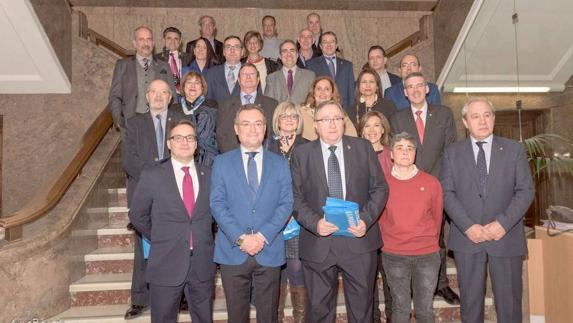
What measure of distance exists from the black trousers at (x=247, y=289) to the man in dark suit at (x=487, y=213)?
4.10ft

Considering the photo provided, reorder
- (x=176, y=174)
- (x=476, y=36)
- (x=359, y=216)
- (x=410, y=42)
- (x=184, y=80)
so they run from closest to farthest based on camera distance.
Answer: (x=359, y=216) → (x=176, y=174) → (x=184, y=80) → (x=476, y=36) → (x=410, y=42)

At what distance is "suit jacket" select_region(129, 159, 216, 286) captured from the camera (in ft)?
9.41

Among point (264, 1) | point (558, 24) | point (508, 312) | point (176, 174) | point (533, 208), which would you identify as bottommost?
point (508, 312)

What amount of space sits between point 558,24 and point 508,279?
2.98 metres

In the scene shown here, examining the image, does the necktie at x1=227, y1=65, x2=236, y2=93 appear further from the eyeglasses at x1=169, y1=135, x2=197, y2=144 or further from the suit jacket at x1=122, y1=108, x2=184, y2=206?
the eyeglasses at x1=169, y1=135, x2=197, y2=144

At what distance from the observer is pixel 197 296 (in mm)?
2920

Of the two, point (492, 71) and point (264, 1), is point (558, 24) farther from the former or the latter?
point (264, 1)

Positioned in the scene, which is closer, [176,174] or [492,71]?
[176,174]

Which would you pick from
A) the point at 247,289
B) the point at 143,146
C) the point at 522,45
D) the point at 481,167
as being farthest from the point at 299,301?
the point at 522,45

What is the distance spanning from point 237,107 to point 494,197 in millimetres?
2038

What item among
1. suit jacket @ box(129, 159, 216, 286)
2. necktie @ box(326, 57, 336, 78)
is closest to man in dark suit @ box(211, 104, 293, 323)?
suit jacket @ box(129, 159, 216, 286)

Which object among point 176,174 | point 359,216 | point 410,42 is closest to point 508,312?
point 359,216

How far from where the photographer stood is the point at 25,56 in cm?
666

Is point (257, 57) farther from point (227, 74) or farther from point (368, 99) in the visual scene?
point (368, 99)
